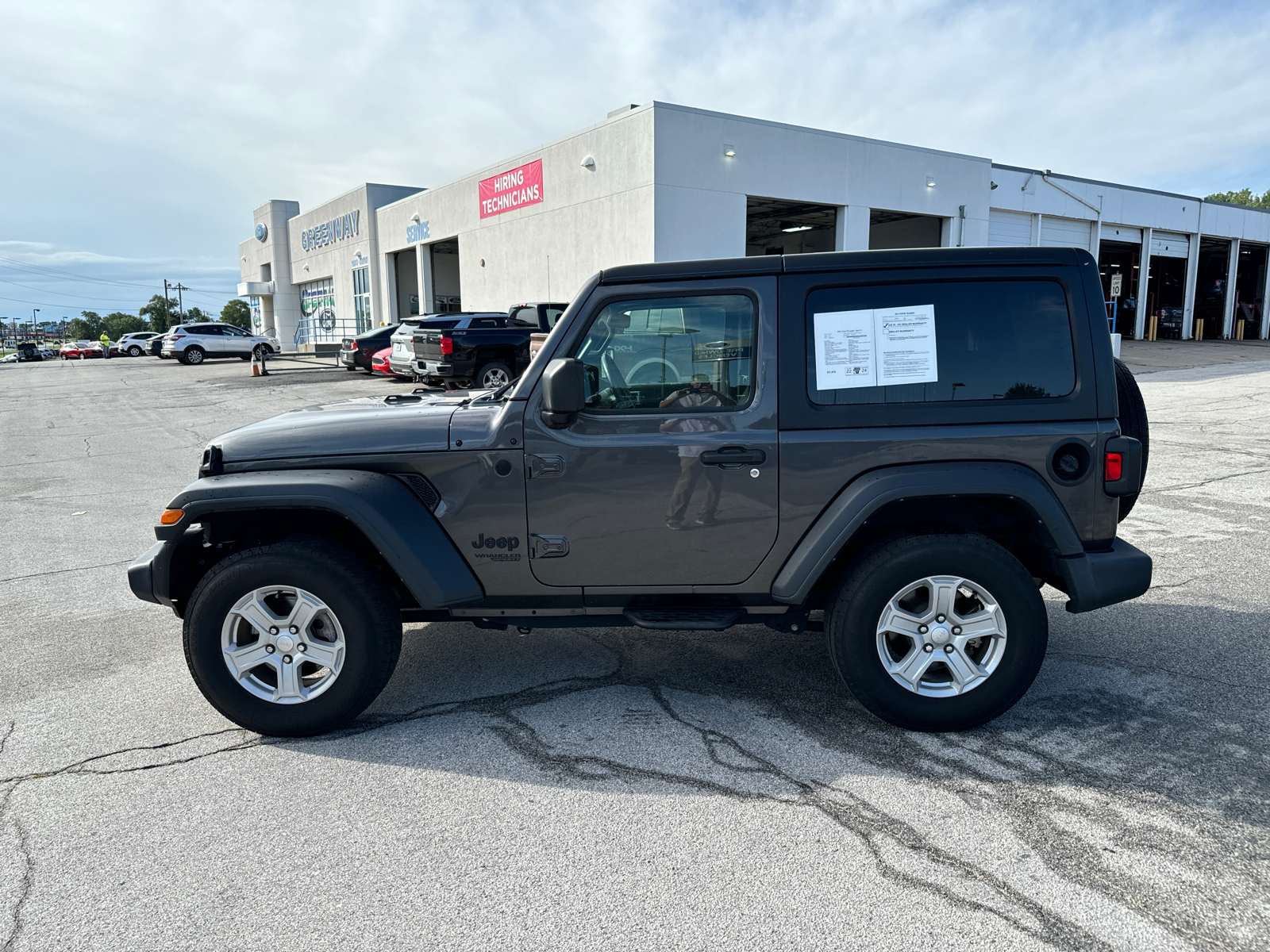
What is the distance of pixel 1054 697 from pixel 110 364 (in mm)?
44217

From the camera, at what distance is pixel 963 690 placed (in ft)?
11.5

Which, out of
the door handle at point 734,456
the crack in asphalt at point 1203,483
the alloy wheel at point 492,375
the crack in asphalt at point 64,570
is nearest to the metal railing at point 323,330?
the alloy wheel at point 492,375

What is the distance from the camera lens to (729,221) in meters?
23.9

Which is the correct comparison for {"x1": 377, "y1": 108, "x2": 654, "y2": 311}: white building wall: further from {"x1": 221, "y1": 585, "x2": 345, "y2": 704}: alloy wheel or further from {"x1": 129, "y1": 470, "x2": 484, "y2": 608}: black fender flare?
{"x1": 221, "y1": 585, "x2": 345, "y2": 704}: alloy wheel

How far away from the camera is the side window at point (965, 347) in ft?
11.4

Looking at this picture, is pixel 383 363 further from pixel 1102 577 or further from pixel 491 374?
pixel 1102 577

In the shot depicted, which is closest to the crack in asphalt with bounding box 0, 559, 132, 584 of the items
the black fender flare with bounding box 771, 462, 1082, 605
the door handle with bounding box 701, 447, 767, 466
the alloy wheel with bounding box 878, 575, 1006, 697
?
the door handle with bounding box 701, 447, 767, 466

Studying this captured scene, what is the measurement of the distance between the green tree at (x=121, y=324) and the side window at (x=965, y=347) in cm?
16798

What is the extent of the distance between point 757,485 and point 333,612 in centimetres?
183

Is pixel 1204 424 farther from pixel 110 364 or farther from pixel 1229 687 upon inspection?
pixel 110 364

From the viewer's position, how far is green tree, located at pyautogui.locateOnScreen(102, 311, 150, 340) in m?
152

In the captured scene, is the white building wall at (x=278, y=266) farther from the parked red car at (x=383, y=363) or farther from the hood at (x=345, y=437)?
the hood at (x=345, y=437)

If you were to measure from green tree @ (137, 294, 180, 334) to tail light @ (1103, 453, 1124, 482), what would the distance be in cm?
13570

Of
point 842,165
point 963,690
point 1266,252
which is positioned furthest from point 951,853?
point 1266,252
